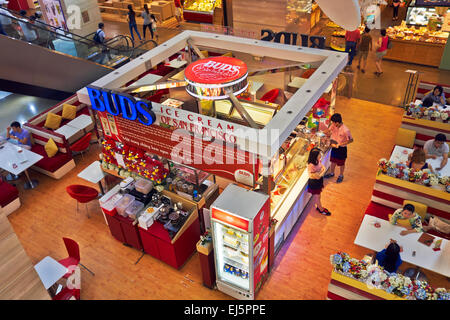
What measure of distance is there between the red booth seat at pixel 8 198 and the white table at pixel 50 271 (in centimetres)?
283

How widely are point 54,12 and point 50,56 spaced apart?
203 inches

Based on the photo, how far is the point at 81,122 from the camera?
33.4 ft

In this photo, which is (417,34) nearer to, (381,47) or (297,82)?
(381,47)

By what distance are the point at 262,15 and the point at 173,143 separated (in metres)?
8.56

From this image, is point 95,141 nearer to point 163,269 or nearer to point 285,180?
point 163,269

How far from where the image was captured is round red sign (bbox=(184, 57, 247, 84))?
625 centimetres

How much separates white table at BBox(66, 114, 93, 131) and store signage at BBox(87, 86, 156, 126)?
12.3ft

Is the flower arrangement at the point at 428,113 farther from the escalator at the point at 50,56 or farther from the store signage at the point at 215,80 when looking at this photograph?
the escalator at the point at 50,56

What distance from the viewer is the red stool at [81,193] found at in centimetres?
757

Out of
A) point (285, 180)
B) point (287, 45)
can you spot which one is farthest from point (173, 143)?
point (287, 45)

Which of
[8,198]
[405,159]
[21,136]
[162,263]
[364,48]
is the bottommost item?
[162,263]

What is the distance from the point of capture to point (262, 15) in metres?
13.2

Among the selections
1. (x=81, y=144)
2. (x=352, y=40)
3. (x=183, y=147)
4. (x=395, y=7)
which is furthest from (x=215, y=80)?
(x=395, y=7)

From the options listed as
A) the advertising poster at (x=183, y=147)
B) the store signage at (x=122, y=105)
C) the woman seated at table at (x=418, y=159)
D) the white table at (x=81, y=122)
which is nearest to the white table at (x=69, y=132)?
the white table at (x=81, y=122)
